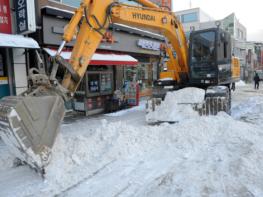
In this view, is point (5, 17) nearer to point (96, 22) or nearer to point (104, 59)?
point (104, 59)

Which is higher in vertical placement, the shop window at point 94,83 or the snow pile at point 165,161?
the shop window at point 94,83

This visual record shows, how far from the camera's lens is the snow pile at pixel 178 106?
22.4 feet

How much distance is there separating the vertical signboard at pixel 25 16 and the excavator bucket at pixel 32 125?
14.3ft

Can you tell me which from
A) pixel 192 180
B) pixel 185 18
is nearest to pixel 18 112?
pixel 192 180

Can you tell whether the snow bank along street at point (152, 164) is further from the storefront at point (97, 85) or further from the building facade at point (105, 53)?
the storefront at point (97, 85)

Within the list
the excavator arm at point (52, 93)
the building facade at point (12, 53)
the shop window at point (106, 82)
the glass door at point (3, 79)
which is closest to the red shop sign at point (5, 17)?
the building facade at point (12, 53)

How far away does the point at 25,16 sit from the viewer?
7219mm

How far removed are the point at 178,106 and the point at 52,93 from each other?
409 cm

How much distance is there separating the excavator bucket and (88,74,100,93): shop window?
6.46 m

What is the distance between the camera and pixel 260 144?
15.9ft

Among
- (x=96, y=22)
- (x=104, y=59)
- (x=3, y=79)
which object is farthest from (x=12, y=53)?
(x=96, y=22)

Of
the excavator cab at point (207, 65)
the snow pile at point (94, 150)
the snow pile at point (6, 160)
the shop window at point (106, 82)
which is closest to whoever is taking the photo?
the snow pile at point (94, 150)

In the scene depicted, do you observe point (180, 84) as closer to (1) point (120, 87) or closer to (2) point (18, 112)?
(1) point (120, 87)

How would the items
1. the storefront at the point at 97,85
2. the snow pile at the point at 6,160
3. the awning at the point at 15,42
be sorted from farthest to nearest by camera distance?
the storefront at the point at 97,85, the awning at the point at 15,42, the snow pile at the point at 6,160
